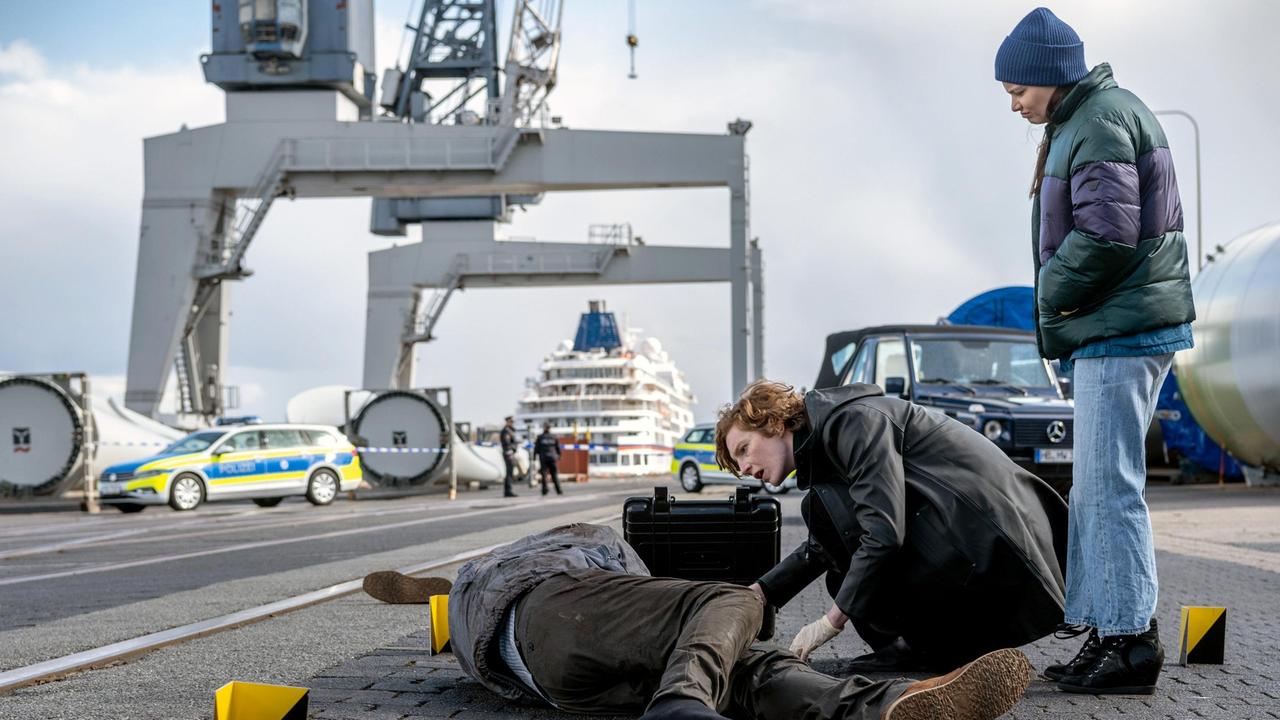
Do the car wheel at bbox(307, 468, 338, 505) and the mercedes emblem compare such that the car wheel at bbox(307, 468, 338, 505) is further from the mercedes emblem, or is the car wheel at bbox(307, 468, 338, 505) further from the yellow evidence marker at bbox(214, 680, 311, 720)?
the yellow evidence marker at bbox(214, 680, 311, 720)

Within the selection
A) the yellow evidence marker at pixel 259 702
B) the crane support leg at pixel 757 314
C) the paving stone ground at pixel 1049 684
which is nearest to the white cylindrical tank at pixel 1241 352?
the paving stone ground at pixel 1049 684

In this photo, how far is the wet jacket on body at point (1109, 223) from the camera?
3.69 meters

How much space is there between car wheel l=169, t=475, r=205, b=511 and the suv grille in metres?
15.5

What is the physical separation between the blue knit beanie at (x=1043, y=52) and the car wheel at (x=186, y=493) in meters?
20.3

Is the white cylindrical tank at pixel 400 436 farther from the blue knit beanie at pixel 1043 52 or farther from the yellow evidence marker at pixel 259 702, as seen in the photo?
the yellow evidence marker at pixel 259 702

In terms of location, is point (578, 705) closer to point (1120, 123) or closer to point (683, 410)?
point (1120, 123)

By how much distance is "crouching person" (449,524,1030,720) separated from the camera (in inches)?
107

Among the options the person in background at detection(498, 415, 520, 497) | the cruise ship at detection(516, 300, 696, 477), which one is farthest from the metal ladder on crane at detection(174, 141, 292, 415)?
the cruise ship at detection(516, 300, 696, 477)

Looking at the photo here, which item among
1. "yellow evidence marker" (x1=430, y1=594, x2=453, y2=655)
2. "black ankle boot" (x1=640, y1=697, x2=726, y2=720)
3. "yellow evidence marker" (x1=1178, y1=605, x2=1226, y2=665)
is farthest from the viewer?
"yellow evidence marker" (x1=430, y1=594, x2=453, y2=655)

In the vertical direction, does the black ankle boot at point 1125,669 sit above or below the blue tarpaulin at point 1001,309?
below

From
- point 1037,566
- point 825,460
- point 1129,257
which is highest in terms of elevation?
point 1129,257

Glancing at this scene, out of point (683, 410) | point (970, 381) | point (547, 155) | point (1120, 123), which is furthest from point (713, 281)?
point (683, 410)

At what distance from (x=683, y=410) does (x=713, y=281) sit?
2243 inches

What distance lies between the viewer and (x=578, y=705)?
3.28 metres
